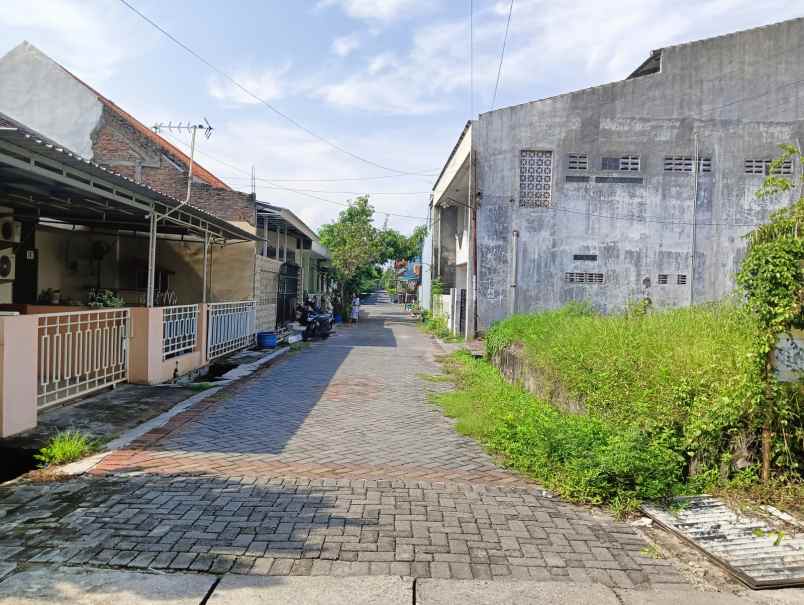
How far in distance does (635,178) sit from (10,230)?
16.1 meters

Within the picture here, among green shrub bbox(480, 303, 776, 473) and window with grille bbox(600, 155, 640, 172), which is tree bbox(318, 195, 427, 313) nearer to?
window with grille bbox(600, 155, 640, 172)

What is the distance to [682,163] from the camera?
17.9 meters

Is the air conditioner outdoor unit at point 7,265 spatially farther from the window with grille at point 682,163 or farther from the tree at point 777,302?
the window with grille at point 682,163

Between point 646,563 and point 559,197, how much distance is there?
15.2m

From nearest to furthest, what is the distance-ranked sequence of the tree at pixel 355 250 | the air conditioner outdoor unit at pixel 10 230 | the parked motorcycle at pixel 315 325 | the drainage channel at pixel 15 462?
the drainage channel at pixel 15 462 → the air conditioner outdoor unit at pixel 10 230 → the parked motorcycle at pixel 315 325 → the tree at pixel 355 250

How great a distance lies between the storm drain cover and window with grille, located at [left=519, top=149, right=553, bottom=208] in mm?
13981

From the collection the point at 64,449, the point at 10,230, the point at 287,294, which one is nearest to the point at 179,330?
the point at 10,230

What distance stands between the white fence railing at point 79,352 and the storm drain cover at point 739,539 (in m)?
6.40

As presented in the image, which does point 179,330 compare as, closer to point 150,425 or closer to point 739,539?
point 150,425

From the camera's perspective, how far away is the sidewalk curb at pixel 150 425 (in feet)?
17.2

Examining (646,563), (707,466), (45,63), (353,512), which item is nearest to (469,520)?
(353,512)

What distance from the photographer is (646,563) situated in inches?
148

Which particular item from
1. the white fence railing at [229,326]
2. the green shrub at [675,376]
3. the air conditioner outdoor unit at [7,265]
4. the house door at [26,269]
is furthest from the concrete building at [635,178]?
the air conditioner outdoor unit at [7,265]

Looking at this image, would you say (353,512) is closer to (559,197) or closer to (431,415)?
(431,415)
